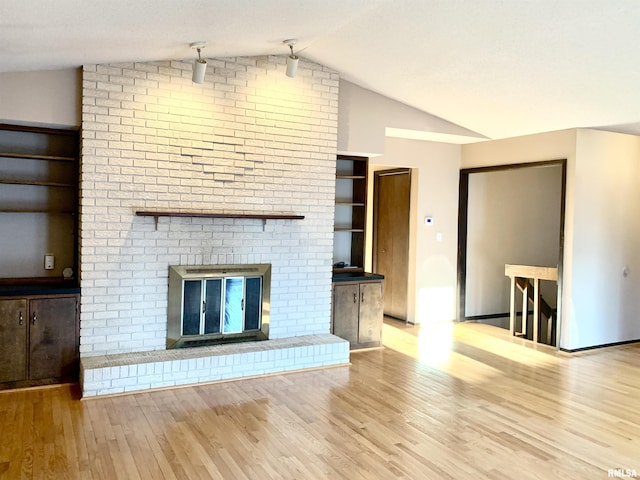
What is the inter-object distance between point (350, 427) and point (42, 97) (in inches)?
140

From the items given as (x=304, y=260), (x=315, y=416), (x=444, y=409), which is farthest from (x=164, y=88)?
(x=444, y=409)

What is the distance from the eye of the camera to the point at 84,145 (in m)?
4.35

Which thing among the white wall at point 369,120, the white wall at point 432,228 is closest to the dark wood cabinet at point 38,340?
the white wall at point 369,120

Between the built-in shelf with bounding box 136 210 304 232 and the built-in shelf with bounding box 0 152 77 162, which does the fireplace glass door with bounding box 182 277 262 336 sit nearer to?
the built-in shelf with bounding box 136 210 304 232

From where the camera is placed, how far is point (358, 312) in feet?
19.0

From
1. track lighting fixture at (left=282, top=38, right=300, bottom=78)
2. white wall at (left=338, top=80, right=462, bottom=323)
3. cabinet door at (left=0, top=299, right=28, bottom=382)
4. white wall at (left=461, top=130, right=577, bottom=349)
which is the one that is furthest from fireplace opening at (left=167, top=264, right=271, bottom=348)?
white wall at (left=461, top=130, right=577, bottom=349)

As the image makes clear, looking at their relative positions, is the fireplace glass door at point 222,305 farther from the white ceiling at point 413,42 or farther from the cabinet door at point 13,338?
the white ceiling at point 413,42

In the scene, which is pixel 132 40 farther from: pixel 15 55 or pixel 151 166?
pixel 151 166

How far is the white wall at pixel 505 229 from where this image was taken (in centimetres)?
743

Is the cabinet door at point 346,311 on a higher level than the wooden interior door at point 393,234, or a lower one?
lower

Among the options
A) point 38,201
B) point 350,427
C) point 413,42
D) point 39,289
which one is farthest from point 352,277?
point 38,201

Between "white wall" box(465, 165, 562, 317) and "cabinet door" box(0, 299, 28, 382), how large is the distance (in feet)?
18.0

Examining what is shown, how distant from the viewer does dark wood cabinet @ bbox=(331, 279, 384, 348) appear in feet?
18.7

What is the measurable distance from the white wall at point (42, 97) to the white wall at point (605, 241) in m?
5.01
